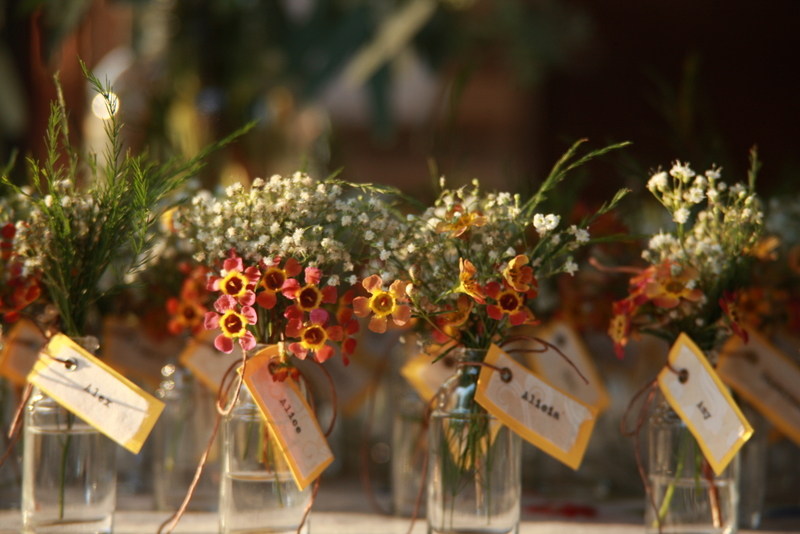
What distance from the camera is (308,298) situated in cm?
83

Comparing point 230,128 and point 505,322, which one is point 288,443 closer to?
point 505,322

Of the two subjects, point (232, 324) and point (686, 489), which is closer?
point (232, 324)

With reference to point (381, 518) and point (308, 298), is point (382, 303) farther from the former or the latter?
point (381, 518)

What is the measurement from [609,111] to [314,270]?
9.55 feet

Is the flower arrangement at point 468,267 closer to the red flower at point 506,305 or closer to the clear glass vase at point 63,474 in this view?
the red flower at point 506,305

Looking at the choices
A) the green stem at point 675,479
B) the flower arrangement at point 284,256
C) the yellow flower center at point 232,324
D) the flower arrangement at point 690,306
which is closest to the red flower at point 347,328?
the flower arrangement at point 284,256

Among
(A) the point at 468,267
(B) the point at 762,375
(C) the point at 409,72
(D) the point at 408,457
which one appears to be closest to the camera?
(A) the point at 468,267

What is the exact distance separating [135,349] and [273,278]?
0.51 metres

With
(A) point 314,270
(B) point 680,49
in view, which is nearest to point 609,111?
(B) point 680,49

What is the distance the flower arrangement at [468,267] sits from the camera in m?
0.81

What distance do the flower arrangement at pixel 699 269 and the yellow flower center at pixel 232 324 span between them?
438mm

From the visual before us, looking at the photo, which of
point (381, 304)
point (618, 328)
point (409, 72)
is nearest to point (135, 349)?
point (381, 304)

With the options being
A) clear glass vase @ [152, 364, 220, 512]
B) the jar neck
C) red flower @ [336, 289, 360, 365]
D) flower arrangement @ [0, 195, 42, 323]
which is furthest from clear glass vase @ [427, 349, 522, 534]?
flower arrangement @ [0, 195, 42, 323]

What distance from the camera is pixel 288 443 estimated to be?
2.78ft
